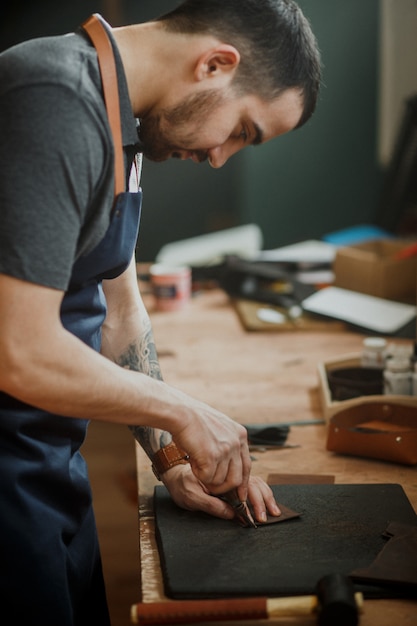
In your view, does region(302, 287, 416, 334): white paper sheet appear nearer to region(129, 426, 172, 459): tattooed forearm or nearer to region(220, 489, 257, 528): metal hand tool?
region(129, 426, 172, 459): tattooed forearm

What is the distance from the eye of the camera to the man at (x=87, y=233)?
3.72ft

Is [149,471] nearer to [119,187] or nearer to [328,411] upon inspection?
[328,411]

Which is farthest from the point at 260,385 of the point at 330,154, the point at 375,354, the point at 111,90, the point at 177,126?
the point at 330,154

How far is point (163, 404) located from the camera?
131 cm

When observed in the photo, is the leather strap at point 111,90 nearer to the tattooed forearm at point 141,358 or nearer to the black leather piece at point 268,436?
the tattooed forearm at point 141,358

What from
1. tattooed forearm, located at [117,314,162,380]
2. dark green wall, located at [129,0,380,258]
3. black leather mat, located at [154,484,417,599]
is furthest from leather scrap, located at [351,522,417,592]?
dark green wall, located at [129,0,380,258]

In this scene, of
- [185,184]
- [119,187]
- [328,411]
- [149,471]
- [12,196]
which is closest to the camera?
[12,196]

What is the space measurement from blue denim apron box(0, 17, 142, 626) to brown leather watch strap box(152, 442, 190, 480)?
0.51 feet

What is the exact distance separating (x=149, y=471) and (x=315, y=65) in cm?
83

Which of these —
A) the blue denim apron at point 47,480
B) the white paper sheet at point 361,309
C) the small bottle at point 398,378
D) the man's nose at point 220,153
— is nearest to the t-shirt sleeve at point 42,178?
the blue denim apron at point 47,480

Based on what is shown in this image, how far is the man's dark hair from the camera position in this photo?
51.4 inches

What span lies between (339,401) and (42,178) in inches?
41.7

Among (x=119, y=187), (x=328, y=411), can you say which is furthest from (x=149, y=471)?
(x=119, y=187)

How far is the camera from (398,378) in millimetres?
1973
